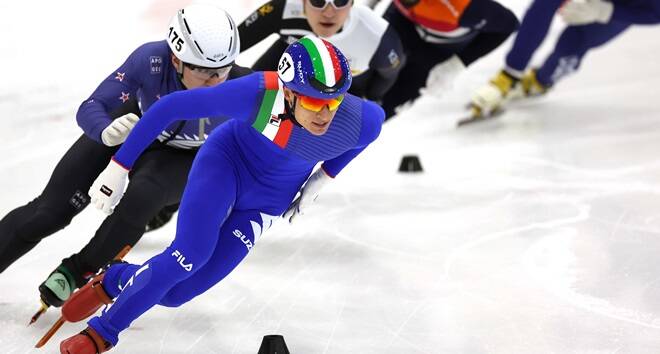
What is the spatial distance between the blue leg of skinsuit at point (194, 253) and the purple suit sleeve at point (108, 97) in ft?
1.44

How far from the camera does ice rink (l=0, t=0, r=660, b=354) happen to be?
3.81m

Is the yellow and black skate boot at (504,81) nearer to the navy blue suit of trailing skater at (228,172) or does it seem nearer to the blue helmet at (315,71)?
the navy blue suit of trailing skater at (228,172)

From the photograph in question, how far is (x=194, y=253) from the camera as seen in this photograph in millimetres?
3400

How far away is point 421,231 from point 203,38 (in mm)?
1851

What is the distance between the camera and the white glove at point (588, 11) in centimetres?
714

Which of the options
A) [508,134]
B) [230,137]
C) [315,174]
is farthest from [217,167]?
[508,134]

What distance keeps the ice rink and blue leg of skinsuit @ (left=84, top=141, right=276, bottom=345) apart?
0.26 m

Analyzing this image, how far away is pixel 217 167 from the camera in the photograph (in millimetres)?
3545

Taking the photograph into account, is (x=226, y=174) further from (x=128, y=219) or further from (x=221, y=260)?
(x=128, y=219)

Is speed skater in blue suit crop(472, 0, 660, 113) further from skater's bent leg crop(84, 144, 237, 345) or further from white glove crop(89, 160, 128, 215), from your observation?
white glove crop(89, 160, 128, 215)

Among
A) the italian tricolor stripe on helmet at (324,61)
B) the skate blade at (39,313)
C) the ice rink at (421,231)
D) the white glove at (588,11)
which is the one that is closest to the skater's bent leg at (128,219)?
the skate blade at (39,313)

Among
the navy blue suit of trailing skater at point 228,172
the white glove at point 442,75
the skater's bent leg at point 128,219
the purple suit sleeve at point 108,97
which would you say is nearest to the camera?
the navy blue suit of trailing skater at point 228,172

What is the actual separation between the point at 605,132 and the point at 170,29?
165 inches

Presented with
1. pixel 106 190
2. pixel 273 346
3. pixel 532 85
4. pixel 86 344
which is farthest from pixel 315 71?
pixel 532 85
